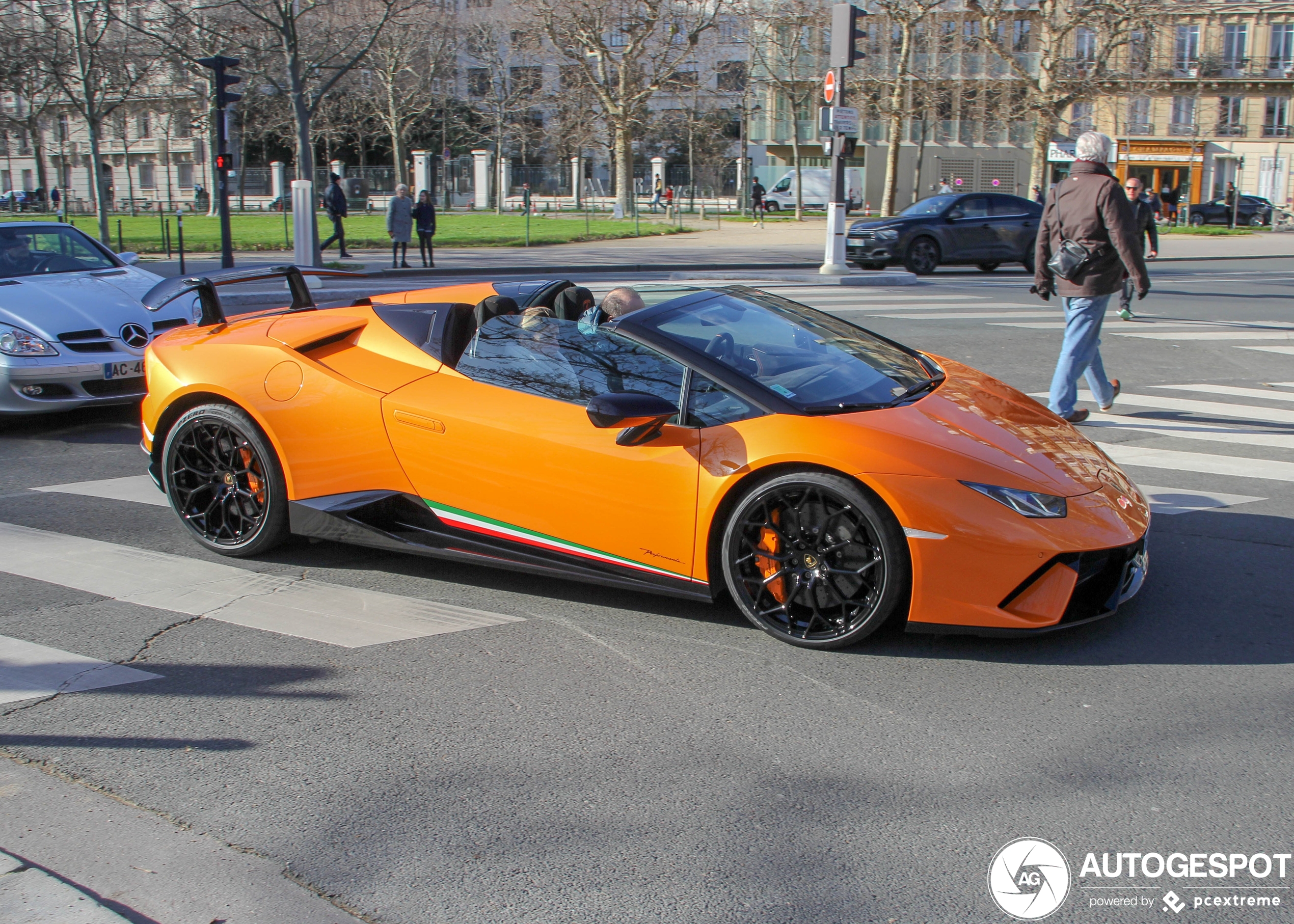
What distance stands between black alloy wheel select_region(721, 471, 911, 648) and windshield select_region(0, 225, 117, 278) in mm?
7046

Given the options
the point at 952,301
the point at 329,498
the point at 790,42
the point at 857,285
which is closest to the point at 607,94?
the point at 790,42

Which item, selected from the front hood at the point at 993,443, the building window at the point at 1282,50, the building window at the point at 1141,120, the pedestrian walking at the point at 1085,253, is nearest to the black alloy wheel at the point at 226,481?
the front hood at the point at 993,443

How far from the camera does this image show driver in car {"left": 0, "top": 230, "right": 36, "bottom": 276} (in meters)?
8.80

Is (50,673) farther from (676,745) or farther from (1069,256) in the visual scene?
(1069,256)

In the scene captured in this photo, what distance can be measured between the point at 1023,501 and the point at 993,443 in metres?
0.36

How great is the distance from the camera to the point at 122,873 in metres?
2.82

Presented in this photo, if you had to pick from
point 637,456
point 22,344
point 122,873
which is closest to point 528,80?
point 22,344

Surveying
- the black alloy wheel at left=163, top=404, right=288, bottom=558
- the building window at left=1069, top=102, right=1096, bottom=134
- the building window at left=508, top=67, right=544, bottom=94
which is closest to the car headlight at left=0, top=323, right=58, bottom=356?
the black alloy wheel at left=163, top=404, right=288, bottom=558

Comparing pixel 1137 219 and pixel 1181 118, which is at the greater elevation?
pixel 1181 118

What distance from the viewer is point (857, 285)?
63.4ft

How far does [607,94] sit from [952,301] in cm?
3338

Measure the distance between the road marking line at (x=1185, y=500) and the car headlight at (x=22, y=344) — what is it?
Result: 6876mm

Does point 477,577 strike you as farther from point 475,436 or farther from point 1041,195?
point 1041,195

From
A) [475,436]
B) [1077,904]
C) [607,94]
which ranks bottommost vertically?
[1077,904]
